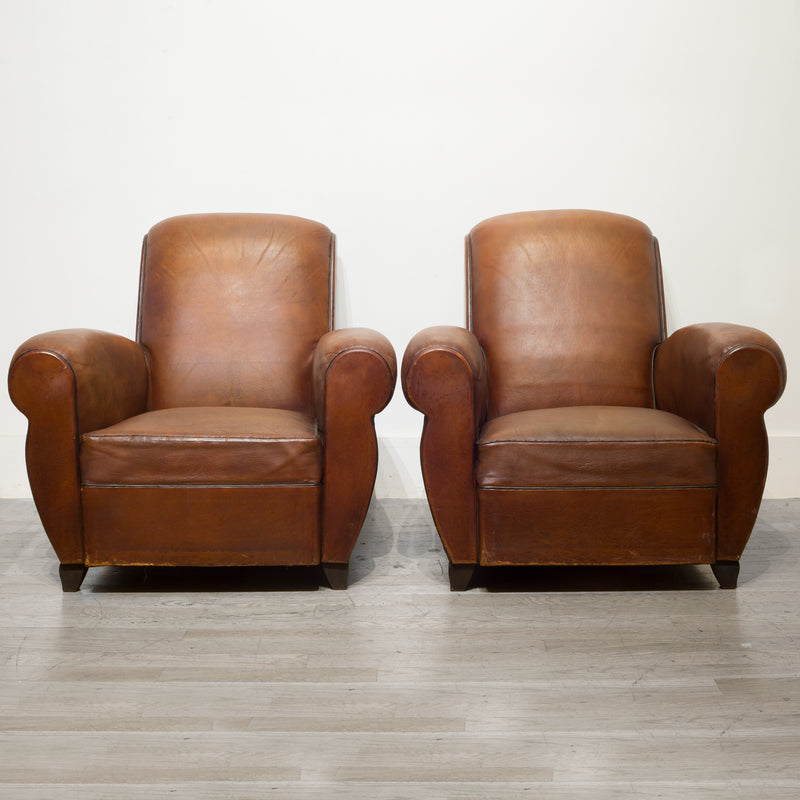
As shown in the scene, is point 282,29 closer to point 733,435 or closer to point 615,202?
point 615,202

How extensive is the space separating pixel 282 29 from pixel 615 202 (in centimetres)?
137

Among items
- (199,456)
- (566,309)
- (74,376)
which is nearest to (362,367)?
(199,456)

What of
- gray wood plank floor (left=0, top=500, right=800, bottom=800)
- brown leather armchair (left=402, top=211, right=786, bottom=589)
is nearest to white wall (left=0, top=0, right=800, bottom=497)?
brown leather armchair (left=402, top=211, right=786, bottom=589)

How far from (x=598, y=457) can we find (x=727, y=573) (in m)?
0.48

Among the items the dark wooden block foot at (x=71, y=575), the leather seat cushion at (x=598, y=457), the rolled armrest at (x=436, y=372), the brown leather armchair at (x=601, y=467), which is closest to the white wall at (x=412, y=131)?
the brown leather armchair at (x=601, y=467)

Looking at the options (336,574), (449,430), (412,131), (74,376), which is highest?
(412,131)

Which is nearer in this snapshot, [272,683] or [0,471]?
[272,683]

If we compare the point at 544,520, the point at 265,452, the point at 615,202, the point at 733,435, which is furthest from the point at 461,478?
the point at 615,202

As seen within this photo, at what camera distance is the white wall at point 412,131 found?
2812 millimetres

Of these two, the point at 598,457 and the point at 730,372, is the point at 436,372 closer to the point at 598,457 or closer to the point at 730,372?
the point at 598,457

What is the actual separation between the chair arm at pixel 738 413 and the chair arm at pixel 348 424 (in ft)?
2.65

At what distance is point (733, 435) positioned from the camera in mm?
1930

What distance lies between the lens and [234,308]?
99.1 inches

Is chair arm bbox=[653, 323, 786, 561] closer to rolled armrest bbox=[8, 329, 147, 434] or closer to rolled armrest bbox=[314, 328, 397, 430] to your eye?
rolled armrest bbox=[314, 328, 397, 430]
